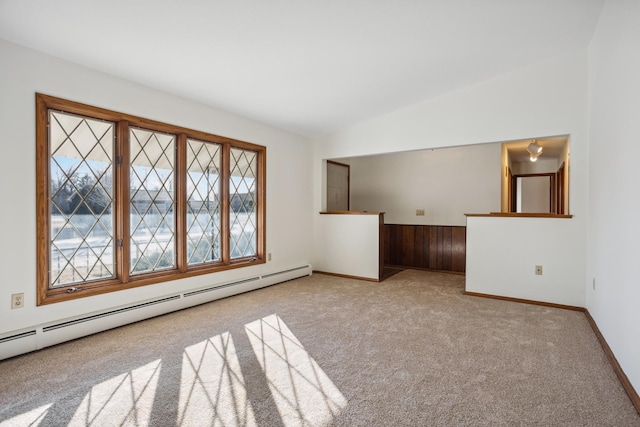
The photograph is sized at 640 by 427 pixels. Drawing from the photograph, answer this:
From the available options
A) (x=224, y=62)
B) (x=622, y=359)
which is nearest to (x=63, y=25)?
(x=224, y=62)

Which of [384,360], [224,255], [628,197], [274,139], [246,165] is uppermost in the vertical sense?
[274,139]

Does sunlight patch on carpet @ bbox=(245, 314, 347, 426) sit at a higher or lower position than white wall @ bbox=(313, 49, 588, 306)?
lower

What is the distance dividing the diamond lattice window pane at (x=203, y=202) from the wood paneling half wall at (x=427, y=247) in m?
3.62

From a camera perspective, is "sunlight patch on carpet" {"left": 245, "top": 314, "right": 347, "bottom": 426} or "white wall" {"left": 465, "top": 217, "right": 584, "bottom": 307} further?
"white wall" {"left": 465, "top": 217, "right": 584, "bottom": 307}

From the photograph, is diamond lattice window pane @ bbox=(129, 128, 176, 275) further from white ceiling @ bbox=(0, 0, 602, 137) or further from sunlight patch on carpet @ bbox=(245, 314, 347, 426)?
sunlight patch on carpet @ bbox=(245, 314, 347, 426)

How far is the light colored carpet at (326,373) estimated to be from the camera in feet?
5.63

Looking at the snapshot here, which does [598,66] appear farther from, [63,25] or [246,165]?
[63,25]

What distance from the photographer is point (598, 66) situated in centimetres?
302

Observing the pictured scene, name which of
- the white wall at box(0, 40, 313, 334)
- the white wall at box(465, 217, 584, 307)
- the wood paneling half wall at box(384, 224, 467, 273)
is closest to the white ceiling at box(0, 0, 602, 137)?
Result: the white wall at box(0, 40, 313, 334)

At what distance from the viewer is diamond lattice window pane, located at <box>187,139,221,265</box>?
374 centimetres

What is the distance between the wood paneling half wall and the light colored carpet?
2351mm

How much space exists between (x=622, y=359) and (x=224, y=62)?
366 centimetres

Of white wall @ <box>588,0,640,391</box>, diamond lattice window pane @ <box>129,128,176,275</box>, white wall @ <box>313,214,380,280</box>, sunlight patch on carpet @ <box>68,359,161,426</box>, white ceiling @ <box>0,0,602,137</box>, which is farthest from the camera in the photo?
white wall @ <box>313,214,380,280</box>

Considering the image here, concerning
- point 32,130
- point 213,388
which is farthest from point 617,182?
point 32,130
